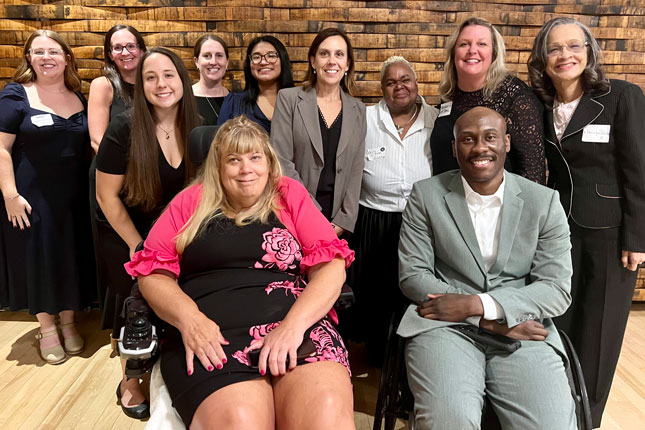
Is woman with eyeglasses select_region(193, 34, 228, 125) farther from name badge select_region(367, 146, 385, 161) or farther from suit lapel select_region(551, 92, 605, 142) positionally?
suit lapel select_region(551, 92, 605, 142)

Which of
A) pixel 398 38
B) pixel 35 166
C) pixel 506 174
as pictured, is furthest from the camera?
pixel 398 38

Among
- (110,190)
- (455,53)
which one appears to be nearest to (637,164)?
(455,53)

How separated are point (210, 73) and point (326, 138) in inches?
36.7

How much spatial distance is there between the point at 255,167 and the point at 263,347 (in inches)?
26.4

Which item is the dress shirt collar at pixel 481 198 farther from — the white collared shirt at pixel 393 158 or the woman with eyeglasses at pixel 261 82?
the woman with eyeglasses at pixel 261 82

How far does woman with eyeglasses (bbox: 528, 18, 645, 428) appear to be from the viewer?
2.10 m

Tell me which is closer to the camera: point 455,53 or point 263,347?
point 263,347

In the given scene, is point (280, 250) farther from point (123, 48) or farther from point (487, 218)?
point (123, 48)

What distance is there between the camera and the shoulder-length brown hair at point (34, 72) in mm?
2775

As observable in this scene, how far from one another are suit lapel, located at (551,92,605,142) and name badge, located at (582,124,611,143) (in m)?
0.02

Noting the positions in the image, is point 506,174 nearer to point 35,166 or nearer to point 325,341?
point 325,341

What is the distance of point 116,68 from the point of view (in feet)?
9.46

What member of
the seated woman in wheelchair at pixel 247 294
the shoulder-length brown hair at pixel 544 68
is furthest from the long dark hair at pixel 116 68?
the shoulder-length brown hair at pixel 544 68

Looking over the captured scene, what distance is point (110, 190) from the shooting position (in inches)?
88.7
